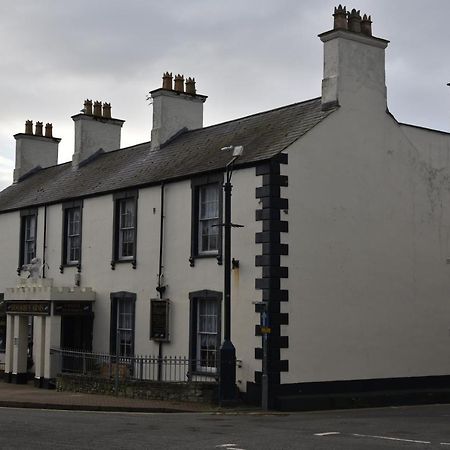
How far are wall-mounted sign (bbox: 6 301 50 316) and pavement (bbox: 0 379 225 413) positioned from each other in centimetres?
339

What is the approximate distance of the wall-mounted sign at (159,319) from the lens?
2277 cm

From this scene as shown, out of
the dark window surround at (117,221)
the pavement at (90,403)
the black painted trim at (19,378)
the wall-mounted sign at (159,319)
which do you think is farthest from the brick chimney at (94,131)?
the pavement at (90,403)

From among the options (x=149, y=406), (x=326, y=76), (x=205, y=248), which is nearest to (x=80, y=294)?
(x=205, y=248)

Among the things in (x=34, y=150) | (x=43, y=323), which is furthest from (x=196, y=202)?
(x=34, y=150)

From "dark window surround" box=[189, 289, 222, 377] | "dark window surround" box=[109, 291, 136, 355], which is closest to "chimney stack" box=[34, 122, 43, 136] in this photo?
"dark window surround" box=[109, 291, 136, 355]

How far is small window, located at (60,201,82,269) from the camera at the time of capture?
91.3 feet

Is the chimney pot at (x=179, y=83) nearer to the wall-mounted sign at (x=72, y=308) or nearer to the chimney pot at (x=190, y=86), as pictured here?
the chimney pot at (x=190, y=86)

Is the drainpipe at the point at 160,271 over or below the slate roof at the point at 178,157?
below

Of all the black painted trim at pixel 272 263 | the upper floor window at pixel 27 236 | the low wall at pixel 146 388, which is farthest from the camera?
the upper floor window at pixel 27 236

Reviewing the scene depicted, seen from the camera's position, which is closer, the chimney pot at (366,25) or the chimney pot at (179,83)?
the chimney pot at (366,25)

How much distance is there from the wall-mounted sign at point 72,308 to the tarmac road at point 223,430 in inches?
260

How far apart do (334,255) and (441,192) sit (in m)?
4.49

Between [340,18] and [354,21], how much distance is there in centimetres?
50

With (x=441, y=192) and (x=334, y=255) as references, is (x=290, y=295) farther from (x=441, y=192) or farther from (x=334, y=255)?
(x=441, y=192)
